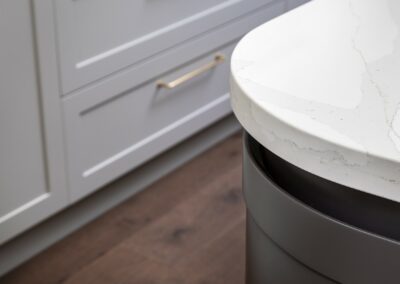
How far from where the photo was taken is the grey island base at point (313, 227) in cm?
60

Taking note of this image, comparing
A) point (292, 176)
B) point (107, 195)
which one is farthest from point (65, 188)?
point (292, 176)

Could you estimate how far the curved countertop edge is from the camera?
565 mm

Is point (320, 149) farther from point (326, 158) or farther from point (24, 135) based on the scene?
point (24, 135)

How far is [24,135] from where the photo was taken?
154cm

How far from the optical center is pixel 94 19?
1.59m

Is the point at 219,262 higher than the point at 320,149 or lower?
lower

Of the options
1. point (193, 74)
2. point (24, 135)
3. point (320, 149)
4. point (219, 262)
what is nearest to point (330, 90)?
point (320, 149)

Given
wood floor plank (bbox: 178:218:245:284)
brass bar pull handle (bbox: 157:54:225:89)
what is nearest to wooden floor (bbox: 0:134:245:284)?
wood floor plank (bbox: 178:218:245:284)

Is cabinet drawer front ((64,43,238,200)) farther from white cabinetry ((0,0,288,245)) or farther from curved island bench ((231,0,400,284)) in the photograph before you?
curved island bench ((231,0,400,284))

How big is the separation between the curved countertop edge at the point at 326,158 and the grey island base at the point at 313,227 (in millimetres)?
47

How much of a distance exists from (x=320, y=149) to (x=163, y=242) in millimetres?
1271

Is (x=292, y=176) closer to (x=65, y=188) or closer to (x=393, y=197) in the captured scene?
(x=393, y=197)

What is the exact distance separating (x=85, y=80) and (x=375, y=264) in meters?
1.14

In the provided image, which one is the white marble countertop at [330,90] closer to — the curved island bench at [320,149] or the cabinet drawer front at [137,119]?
the curved island bench at [320,149]
